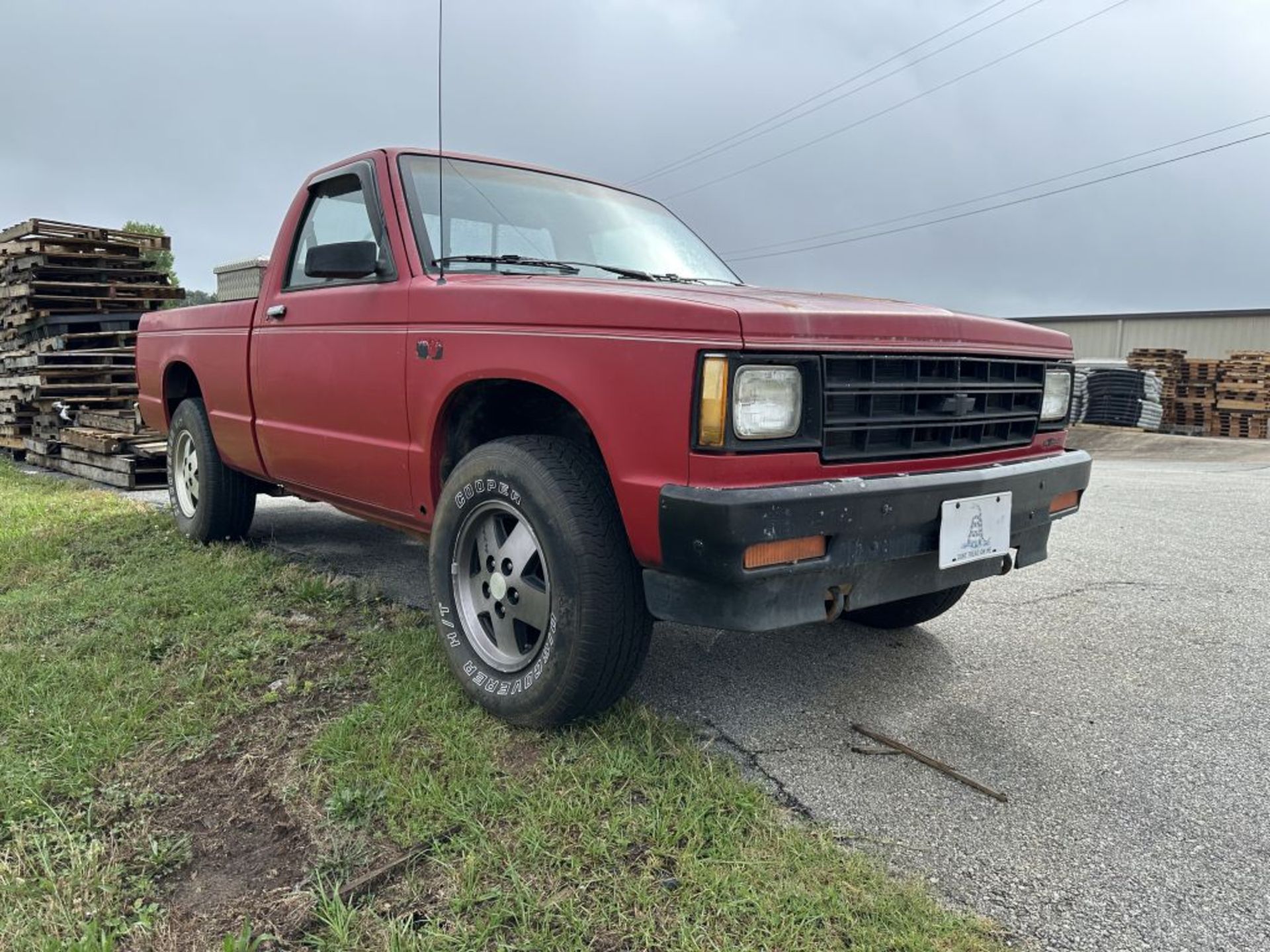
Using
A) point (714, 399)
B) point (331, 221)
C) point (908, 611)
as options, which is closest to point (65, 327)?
point (331, 221)

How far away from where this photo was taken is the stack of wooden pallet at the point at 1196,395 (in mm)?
19672

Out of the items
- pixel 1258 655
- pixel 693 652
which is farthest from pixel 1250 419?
pixel 693 652

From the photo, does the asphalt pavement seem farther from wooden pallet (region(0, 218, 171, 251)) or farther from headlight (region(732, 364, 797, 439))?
wooden pallet (region(0, 218, 171, 251))

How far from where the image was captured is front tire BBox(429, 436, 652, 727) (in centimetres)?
233

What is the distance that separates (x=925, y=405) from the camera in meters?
2.49

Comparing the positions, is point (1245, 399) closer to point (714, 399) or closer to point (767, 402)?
point (767, 402)

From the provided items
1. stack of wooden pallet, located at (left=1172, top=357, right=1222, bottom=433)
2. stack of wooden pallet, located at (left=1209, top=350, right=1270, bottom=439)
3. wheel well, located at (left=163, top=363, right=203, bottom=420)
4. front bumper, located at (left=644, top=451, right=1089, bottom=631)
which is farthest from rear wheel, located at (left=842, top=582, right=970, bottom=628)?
stack of wooden pallet, located at (left=1172, top=357, right=1222, bottom=433)

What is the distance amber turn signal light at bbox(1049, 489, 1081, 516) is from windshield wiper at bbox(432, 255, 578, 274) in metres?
1.86

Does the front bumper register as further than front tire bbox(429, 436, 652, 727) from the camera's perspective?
→ No

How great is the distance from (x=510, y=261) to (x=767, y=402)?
1335 mm

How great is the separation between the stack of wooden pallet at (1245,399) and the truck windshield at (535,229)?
19.7m

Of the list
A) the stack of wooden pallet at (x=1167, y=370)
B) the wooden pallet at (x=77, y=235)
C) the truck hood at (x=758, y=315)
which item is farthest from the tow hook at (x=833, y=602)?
the stack of wooden pallet at (x=1167, y=370)

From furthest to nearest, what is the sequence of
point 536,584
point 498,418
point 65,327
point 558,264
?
point 65,327
point 558,264
point 498,418
point 536,584

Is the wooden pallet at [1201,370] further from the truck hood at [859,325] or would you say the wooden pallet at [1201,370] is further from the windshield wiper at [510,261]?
the windshield wiper at [510,261]
